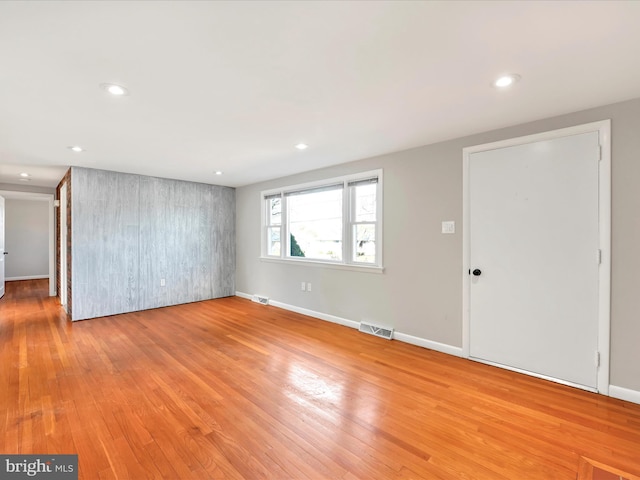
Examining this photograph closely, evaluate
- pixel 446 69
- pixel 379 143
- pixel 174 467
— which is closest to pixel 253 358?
pixel 174 467

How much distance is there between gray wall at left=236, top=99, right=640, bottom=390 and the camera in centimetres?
237

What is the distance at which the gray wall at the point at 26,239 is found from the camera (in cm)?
833

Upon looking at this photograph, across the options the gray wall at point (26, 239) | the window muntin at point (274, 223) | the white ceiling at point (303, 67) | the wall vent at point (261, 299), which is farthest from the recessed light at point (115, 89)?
the gray wall at point (26, 239)

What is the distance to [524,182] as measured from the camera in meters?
2.84

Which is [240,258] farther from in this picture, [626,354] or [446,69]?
[626,354]

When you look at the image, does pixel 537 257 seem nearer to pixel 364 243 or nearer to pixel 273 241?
pixel 364 243

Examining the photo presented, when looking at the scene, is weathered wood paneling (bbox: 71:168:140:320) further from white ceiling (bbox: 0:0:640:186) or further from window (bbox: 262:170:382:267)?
window (bbox: 262:170:382:267)

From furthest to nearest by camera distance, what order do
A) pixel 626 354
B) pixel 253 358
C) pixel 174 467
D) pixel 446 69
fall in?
pixel 253 358, pixel 626 354, pixel 446 69, pixel 174 467

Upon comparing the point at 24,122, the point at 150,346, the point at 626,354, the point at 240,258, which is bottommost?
the point at 150,346

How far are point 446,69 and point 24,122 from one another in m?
3.72

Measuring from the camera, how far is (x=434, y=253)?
136 inches

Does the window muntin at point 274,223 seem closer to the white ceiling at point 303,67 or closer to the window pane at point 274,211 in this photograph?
the window pane at point 274,211

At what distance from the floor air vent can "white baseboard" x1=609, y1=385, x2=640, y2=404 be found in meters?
2.02

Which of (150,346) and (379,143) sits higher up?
(379,143)
